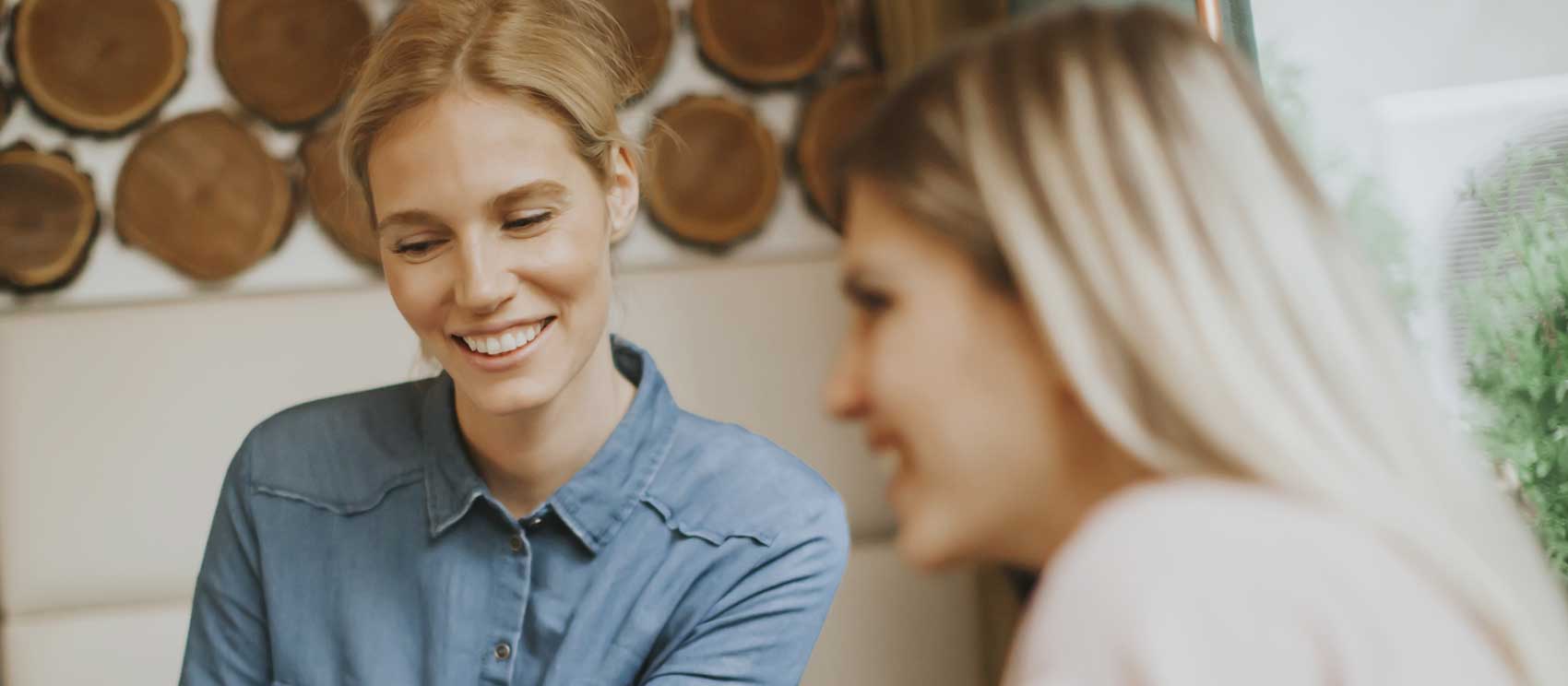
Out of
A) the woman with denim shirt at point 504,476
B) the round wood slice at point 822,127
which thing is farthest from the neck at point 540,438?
the round wood slice at point 822,127

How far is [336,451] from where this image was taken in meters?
1.20

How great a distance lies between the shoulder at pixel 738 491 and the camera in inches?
45.9

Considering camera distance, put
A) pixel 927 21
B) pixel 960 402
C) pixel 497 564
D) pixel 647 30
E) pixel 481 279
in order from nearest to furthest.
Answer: pixel 960 402
pixel 481 279
pixel 497 564
pixel 927 21
pixel 647 30

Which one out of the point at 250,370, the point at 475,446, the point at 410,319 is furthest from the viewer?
the point at 250,370

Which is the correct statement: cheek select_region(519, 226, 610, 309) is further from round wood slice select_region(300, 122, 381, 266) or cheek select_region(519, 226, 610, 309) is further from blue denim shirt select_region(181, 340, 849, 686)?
round wood slice select_region(300, 122, 381, 266)

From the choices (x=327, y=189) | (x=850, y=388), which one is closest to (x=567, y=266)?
(x=850, y=388)

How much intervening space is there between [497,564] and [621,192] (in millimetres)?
371

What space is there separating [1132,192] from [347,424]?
3.11 feet

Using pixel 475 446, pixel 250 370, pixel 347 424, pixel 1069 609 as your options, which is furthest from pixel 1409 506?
pixel 250 370

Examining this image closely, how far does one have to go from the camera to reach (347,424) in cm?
122

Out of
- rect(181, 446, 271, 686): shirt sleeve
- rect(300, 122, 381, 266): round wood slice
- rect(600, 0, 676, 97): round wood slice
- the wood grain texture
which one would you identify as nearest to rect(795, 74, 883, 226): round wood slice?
rect(600, 0, 676, 97): round wood slice

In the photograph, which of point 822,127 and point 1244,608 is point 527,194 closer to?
point 1244,608

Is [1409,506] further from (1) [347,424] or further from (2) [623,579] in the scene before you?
(1) [347,424]

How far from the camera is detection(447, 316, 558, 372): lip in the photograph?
3.53 feet
